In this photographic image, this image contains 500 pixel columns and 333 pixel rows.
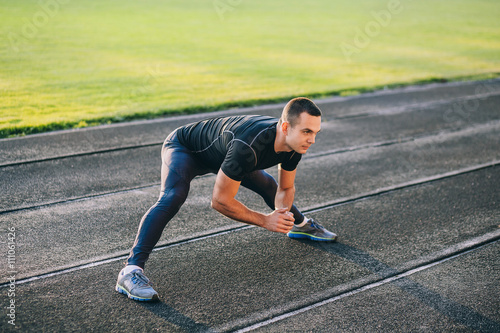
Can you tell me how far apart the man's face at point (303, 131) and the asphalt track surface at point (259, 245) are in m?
1.23

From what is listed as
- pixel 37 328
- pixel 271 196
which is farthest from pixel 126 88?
pixel 37 328

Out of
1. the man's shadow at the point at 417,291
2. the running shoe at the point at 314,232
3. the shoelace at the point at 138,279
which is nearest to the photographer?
the man's shadow at the point at 417,291

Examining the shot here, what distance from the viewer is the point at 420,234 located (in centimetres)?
510

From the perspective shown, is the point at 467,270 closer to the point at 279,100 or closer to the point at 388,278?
the point at 388,278

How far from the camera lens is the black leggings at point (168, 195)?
381cm

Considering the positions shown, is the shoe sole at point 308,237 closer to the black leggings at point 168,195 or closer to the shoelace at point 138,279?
the black leggings at point 168,195

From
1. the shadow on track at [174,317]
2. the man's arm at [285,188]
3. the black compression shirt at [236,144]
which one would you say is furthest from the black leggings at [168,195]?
the man's arm at [285,188]

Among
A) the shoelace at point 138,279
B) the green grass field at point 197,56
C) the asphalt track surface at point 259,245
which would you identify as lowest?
the green grass field at point 197,56

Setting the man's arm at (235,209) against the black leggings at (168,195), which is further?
the black leggings at (168,195)

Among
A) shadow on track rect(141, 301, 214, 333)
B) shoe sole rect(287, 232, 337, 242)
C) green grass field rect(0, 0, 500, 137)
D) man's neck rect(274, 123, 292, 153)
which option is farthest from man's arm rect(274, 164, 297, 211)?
green grass field rect(0, 0, 500, 137)

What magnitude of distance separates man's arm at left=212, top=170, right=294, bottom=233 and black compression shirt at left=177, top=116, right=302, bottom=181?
0.07 metres

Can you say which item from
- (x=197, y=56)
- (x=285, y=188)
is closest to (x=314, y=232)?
(x=285, y=188)

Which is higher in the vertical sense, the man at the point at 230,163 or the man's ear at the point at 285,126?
the man's ear at the point at 285,126

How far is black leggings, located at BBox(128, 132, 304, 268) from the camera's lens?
12.5 feet
